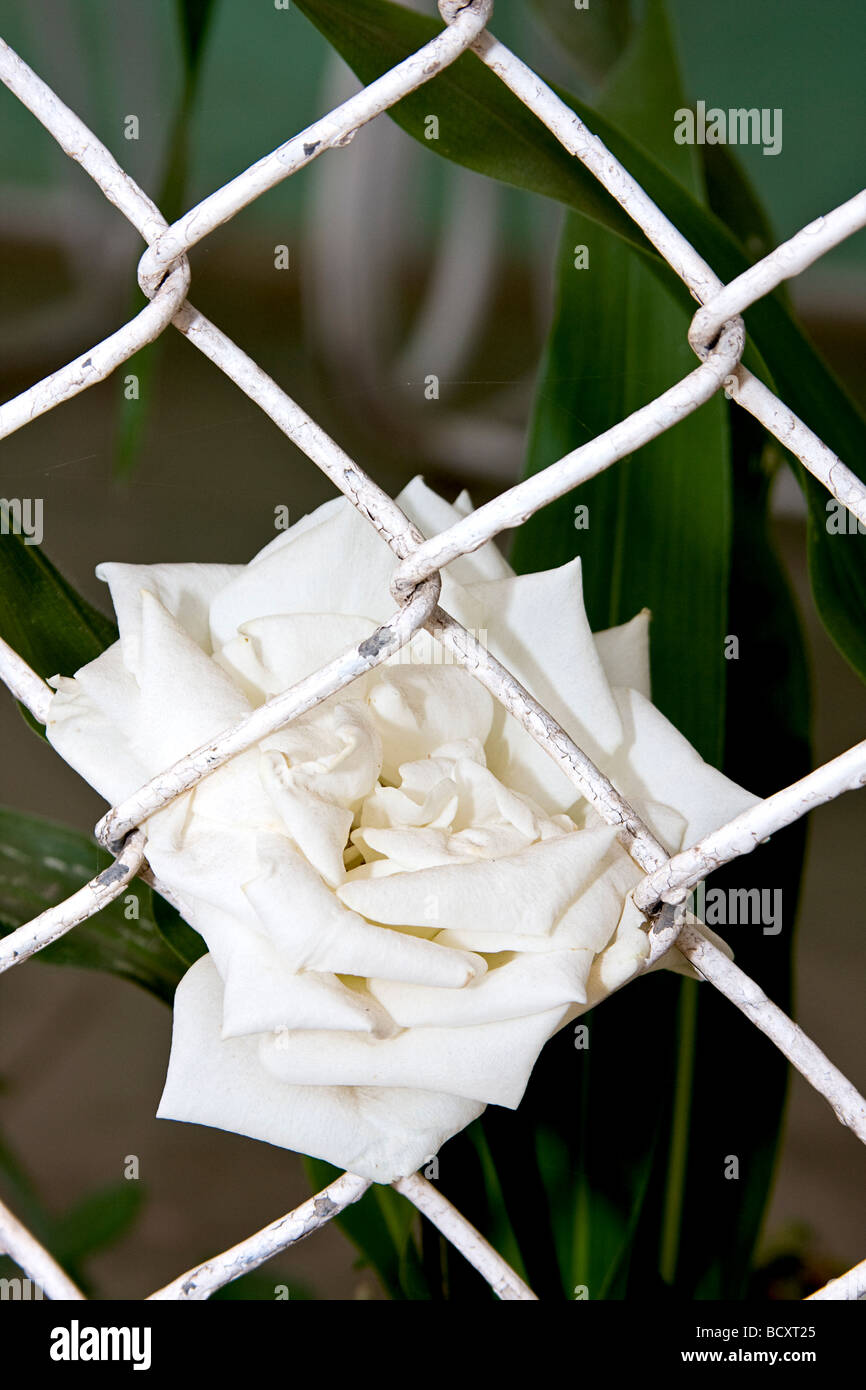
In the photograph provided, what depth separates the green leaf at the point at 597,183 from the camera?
7.4 inches

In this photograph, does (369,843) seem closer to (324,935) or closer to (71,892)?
(324,935)

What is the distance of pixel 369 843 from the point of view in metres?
0.13

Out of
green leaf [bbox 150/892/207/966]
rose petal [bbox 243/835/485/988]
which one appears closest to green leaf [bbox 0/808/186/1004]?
green leaf [bbox 150/892/207/966]

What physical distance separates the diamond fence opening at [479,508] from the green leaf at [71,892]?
84 millimetres

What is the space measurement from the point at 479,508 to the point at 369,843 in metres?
0.04

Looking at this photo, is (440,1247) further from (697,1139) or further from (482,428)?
(482,428)

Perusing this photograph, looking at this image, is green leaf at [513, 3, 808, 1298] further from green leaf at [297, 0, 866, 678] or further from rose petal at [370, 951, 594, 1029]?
rose petal at [370, 951, 594, 1029]

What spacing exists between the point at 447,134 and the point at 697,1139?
0.22m

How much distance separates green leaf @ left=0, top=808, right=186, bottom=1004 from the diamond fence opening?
84 millimetres

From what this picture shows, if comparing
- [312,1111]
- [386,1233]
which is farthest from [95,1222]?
[312,1111]

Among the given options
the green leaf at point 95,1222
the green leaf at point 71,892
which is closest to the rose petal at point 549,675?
the green leaf at point 71,892

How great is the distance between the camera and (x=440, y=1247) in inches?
10.0

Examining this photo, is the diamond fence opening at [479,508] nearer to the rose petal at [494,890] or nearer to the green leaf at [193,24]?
the rose petal at [494,890]

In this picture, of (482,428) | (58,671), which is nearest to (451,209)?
(482,428)
